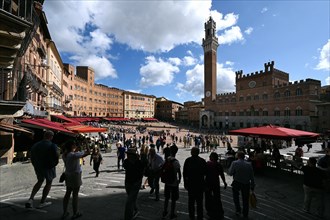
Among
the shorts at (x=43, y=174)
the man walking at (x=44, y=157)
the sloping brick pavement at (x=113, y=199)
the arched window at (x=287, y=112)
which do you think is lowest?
the sloping brick pavement at (x=113, y=199)

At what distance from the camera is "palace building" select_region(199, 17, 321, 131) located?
42.7 m

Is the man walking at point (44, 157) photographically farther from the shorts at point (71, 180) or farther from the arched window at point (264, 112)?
the arched window at point (264, 112)

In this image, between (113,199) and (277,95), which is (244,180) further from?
(277,95)

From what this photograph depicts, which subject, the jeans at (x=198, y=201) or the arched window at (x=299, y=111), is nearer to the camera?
the jeans at (x=198, y=201)

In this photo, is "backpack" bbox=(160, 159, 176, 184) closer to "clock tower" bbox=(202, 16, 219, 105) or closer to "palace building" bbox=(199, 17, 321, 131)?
"palace building" bbox=(199, 17, 321, 131)

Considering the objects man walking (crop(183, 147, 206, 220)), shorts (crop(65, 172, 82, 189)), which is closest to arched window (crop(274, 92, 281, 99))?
man walking (crop(183, 147, 206, 220))

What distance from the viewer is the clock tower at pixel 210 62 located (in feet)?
225

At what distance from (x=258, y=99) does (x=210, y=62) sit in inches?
904

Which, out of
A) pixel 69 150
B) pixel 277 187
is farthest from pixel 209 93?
pixel 69 150

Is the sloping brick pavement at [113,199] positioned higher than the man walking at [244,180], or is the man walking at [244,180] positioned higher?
the man walking at [244,180]

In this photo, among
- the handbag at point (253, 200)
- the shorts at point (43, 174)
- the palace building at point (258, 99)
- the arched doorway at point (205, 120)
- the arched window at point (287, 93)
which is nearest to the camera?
the shorts at point (43, 174)

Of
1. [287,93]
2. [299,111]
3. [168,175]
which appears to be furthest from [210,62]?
[168,175]

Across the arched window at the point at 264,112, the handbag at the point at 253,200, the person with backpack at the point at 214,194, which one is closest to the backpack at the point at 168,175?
the person with backpack at the point at 214,194

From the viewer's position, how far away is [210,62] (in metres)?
68.9
